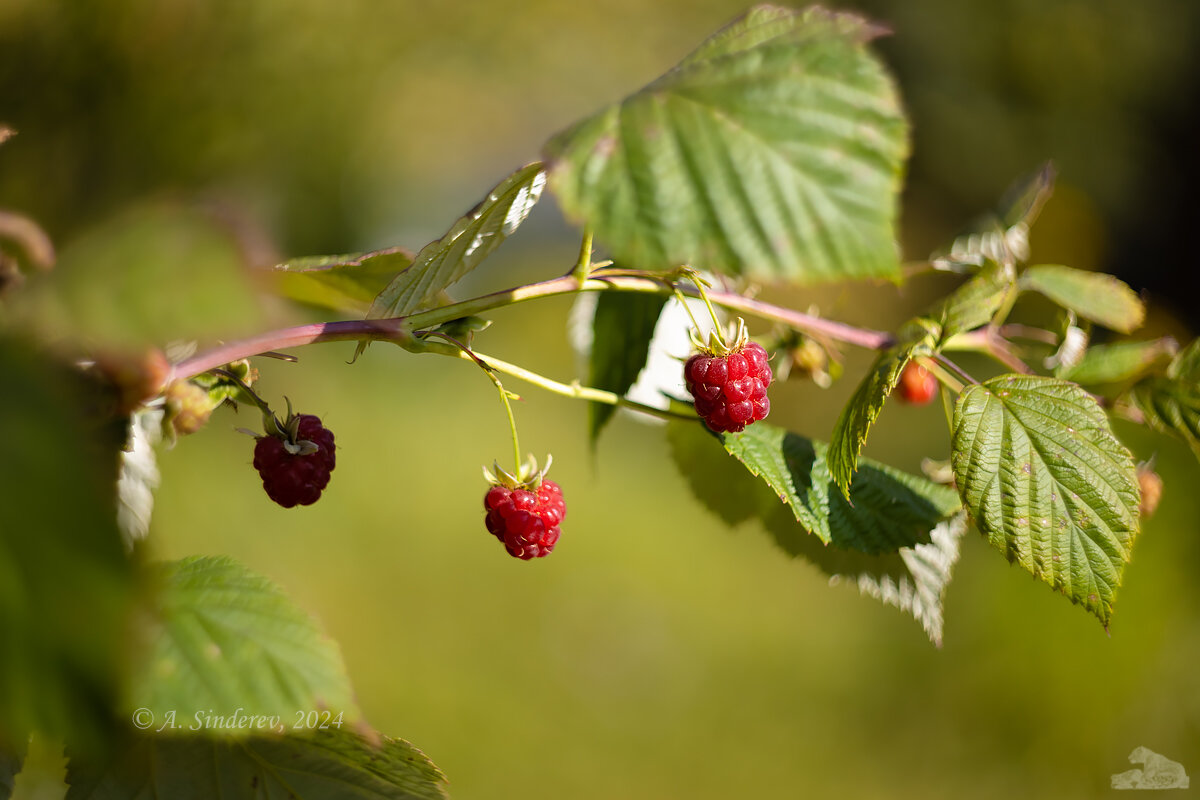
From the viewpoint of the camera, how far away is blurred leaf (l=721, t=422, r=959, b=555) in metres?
0.41

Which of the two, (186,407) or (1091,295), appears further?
(1091,295)

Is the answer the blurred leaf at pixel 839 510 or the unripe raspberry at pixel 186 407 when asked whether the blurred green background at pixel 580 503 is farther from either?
the unripe raspberry at pixel 186 407

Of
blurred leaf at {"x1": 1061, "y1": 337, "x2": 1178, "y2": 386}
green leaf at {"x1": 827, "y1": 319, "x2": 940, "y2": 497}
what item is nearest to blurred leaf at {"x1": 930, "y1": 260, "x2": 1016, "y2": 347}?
green leaf at {"x1": 827, "y1": 319, "x2": 940, "y2": 497}

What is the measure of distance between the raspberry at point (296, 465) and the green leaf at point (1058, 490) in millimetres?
303

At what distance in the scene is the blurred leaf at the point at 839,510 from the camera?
415mm

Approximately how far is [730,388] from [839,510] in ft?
0.30

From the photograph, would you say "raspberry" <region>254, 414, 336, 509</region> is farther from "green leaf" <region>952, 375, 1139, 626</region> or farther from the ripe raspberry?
the ripe raspberry

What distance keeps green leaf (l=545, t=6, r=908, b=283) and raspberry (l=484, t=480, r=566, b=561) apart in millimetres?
229

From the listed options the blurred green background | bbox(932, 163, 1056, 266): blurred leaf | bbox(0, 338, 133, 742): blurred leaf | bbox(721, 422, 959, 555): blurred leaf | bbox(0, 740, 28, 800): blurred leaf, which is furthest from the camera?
the blurred green background

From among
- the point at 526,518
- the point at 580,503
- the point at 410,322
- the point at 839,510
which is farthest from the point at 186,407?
the point at 580,503

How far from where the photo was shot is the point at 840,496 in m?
0.44

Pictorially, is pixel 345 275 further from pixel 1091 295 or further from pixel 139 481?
pixel 1091 295

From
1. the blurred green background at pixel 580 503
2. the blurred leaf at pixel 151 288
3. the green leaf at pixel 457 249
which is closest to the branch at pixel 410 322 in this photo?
the green leaf at pixel 457 249

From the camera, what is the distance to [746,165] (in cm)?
27
